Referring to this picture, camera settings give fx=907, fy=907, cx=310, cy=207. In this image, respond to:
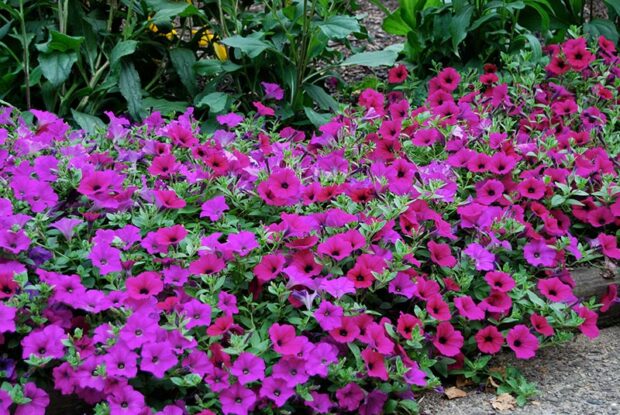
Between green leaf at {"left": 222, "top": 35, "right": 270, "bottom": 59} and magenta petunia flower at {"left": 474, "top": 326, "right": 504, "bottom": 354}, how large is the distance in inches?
68.4

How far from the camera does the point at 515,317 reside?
2.66 metres

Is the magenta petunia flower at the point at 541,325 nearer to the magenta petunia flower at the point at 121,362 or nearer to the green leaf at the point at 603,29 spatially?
the magenta petunia flower at the point at 121,362

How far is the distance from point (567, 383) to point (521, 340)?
0.22 metres

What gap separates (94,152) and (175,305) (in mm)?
947

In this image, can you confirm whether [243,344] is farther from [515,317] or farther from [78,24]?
[78,24]

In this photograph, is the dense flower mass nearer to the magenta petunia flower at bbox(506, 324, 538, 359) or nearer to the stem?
the magenta petunia flower at bbox(506, 324, 538, 359)

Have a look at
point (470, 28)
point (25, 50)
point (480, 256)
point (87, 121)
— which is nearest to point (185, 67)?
point (87, 121)

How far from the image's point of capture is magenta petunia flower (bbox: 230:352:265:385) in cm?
229

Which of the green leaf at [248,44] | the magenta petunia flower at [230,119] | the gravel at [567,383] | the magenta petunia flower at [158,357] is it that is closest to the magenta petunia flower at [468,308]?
the gravel at [567,383]

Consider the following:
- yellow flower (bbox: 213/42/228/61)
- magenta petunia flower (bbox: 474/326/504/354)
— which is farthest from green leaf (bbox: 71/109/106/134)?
magenta petunia flower (bbox: 474/326/504/354)

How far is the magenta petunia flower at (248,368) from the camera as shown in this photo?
229cm

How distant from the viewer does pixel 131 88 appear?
3988mm

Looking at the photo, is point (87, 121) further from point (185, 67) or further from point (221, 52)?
point (221, 52)

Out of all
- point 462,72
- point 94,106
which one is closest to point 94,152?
point 94,106
